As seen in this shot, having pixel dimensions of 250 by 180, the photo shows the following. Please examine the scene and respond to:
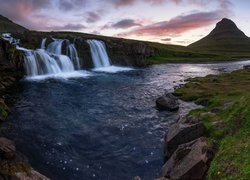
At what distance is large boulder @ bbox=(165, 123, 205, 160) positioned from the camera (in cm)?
2086

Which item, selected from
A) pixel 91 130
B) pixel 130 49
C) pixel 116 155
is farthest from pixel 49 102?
pixel 130 49

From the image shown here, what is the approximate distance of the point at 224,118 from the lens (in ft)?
71.4

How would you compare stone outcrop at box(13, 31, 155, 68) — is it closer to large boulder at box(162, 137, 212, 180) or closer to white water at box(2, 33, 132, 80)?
white water at box(2, 33, 132, 80)

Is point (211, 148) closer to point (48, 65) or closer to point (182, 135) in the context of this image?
point (182, 135)

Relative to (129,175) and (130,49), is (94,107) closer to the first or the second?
(129,175)

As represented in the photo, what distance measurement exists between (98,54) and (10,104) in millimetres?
56213

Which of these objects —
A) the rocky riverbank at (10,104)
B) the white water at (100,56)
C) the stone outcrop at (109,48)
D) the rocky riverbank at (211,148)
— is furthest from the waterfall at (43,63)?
the rocky riverbank at (211,148)

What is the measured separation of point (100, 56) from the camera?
91.9 m

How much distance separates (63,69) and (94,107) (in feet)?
120

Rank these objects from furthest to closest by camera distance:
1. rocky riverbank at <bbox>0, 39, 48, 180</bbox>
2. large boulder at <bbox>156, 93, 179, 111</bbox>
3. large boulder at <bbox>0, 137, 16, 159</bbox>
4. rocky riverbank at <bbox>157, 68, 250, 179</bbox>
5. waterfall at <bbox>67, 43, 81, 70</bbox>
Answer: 1. waterfall at <bbox>67, 43, 81, 70</bbox>
2. large boulder at <bbox>156, 93, 179, 111</bbox>
3. large boulder at <bbox>0, 137, 16, 159</bbox>
4. rocky riverbank at <bbox>0, 39, 48, 180</bbox>
5. rocky riverbank at <bbox>157, 68, 250, 179</bbox>

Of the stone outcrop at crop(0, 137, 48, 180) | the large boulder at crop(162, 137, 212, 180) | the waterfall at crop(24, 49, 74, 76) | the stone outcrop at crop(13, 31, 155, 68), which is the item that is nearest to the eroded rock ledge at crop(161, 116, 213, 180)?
the large boulder at crop(162, 137, 212, 180)

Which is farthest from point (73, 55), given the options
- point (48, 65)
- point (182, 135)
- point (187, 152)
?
point (187, 152)

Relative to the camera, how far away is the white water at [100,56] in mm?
88250

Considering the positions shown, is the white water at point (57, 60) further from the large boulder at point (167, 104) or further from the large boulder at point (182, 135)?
the large boulder at point (182, 135)
